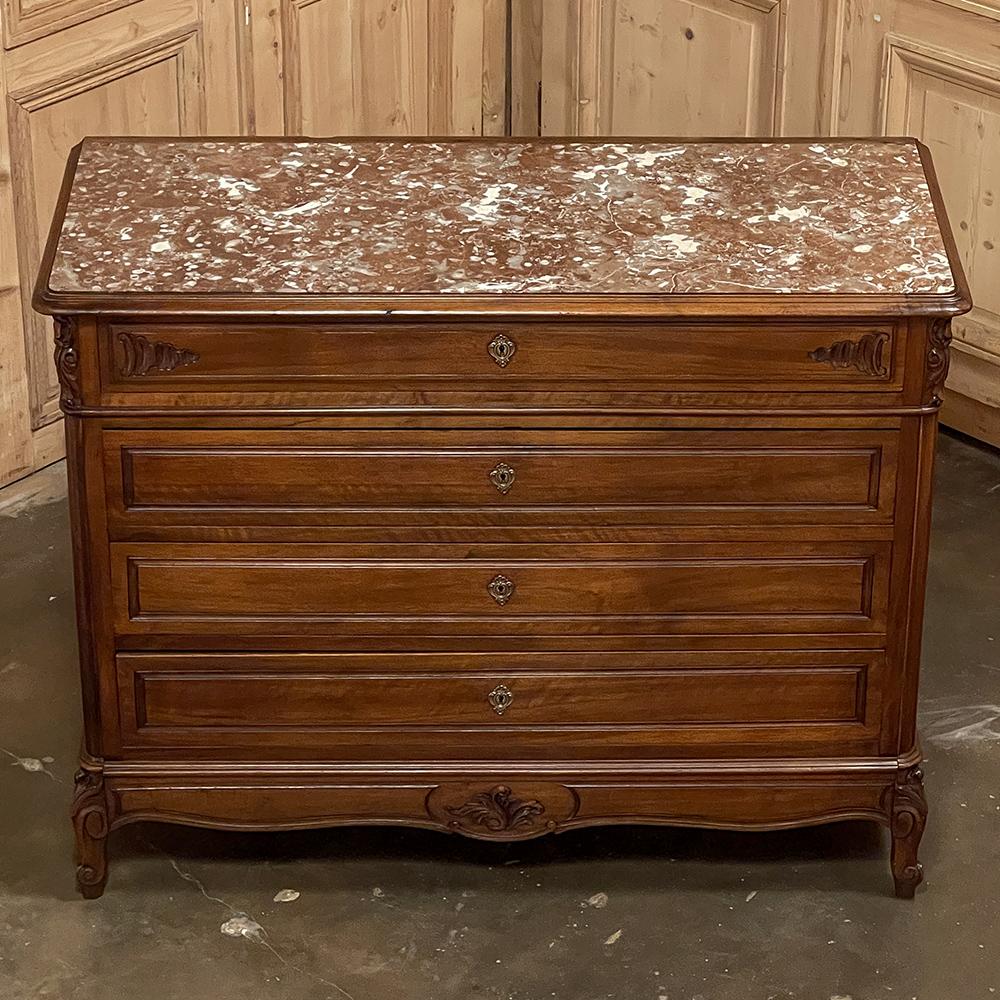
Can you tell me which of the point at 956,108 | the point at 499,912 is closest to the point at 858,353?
the point at 499,912

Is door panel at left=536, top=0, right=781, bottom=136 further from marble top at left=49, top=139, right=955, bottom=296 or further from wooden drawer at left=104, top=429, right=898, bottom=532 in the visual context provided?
wooden drawer at left=104, top=429, right=898, bottom=532

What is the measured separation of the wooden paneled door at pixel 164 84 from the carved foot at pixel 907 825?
2161 millimetres

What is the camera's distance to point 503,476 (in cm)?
259

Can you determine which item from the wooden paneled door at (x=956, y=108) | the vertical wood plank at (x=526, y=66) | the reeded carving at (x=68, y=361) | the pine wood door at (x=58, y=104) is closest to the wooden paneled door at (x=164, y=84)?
the pine wood door at (x=58, y=104)

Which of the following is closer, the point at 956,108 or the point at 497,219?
the point at 497,219

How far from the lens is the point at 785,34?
14.2 feet

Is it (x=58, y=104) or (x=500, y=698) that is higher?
(x=58, y=104)

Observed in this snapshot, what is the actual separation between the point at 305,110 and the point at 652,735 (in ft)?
7.46

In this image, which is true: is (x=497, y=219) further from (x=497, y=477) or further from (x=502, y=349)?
(x=497, y=477)

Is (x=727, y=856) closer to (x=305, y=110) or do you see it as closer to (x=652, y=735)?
(x=652, y=735)

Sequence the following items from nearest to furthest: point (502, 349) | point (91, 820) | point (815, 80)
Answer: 1. point (502, 349)
2. point (91, 820)
3. point (815, 80)

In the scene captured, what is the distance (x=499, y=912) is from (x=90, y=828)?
0.64m

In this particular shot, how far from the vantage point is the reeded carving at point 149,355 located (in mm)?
2494

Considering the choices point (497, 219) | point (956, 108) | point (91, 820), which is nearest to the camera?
point (497, 219)
